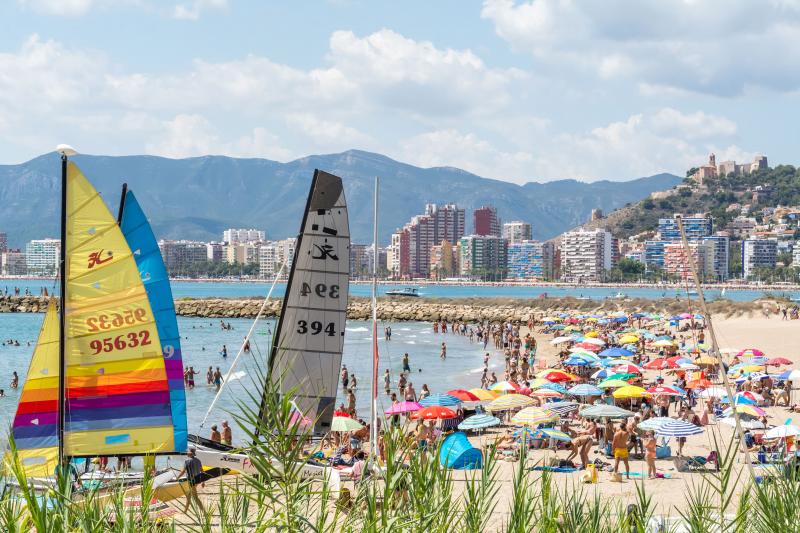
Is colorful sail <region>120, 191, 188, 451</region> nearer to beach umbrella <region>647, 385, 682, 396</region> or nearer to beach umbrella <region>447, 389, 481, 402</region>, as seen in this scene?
beach umbrella <region>447, 389, 481, 402</region>

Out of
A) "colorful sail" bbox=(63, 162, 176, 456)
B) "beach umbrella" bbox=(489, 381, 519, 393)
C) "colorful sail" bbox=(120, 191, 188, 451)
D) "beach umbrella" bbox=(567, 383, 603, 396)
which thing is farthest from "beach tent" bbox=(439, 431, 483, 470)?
"beach umbrella" bbox=(567, 383, 603, 396)

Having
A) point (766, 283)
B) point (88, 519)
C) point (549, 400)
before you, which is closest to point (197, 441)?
A: point (88, 519)

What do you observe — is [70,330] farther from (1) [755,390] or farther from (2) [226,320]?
(2) [226,320]

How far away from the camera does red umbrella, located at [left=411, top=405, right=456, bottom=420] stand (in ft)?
62.7

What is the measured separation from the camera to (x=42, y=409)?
1108cm

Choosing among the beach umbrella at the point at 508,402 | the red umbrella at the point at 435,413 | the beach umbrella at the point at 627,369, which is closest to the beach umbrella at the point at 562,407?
the beach umbrella at the point at 508,402

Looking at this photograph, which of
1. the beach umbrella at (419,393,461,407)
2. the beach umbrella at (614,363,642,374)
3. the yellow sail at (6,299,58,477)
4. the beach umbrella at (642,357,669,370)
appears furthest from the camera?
the beach umbrella at (642,357,669,370)

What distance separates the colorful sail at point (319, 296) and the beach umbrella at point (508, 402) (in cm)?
648

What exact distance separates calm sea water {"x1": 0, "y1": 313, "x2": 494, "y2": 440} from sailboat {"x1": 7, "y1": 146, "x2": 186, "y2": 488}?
6.14 metres

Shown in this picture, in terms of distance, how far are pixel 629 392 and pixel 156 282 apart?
12.7 meters

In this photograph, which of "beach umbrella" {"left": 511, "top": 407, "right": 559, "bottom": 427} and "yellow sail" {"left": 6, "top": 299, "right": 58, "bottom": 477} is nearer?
"yellow sail" {"left": 6, "top": 299, "right": 58, "bottom": 477}

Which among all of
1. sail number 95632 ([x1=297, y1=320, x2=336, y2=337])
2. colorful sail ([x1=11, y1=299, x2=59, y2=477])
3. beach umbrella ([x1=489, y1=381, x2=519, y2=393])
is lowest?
beach umbrella ([x1=489, y1=381, x2=519, y2=393])

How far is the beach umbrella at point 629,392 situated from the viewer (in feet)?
70.2

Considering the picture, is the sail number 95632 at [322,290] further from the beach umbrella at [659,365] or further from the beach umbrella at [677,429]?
the beach umbrella at [659,365]
